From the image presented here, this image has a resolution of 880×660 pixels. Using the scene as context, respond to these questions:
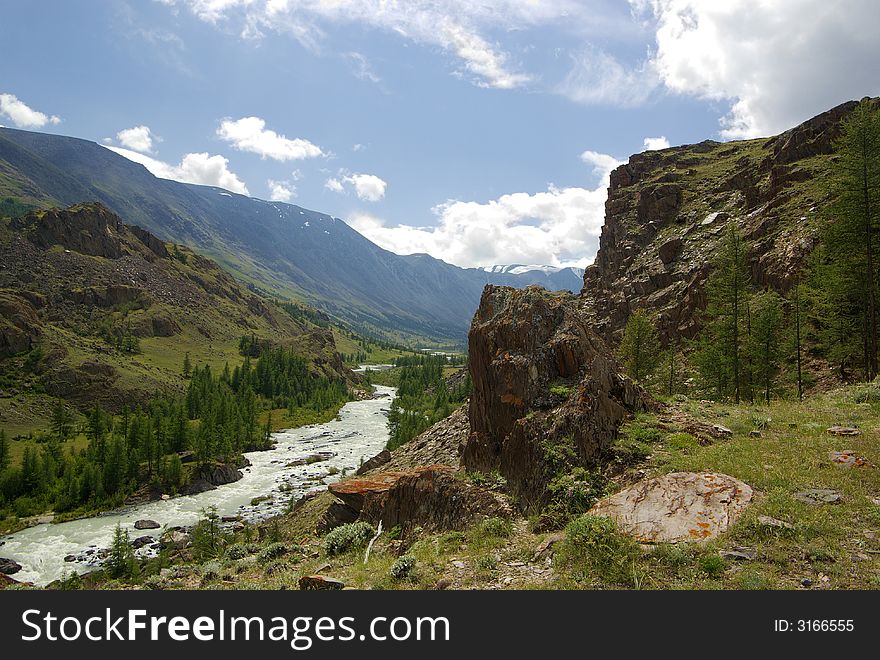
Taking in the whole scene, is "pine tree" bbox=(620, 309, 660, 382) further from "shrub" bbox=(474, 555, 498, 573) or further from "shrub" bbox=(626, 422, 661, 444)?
"shrub" bbox=(474, 555, 498, 573)

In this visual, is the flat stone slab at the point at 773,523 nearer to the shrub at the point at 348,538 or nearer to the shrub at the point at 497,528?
the shrub at the point at 497,528

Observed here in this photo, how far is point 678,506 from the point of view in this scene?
37.3 ft

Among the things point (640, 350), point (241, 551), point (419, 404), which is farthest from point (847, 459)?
point (419, 404)

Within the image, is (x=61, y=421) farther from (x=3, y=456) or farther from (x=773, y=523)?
(x=773, y=523)

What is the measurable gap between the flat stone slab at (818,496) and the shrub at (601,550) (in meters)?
4.62

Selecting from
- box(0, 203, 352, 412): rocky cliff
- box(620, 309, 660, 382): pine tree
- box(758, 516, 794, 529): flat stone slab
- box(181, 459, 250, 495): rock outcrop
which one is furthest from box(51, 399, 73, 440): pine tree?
box(758, 516, 794, 529): flat stone slab

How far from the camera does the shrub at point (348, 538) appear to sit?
1697cm

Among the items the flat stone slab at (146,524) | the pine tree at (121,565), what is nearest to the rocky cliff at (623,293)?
the pine tree at (121,565)

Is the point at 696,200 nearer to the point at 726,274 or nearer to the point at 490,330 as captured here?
the point at 726,274

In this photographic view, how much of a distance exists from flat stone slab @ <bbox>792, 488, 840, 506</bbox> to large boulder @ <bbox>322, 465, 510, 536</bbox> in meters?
7.76

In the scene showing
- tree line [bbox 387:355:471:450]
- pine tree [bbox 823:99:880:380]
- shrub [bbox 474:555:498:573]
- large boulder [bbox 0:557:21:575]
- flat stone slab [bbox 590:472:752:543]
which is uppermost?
pine tree [bbox 823:99:880:380]

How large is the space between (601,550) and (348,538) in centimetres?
1080

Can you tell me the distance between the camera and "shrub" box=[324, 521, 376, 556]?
55.7ft

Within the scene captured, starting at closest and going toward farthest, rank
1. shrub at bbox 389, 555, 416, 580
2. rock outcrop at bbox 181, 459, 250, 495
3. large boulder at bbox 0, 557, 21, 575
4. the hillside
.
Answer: shrub at bbox 389, 555, 416, 580 < large boulder at bbox 0, 557, 21, 575 < rock outcrop at bbox 181, 459, 250, 495 < the hillside
